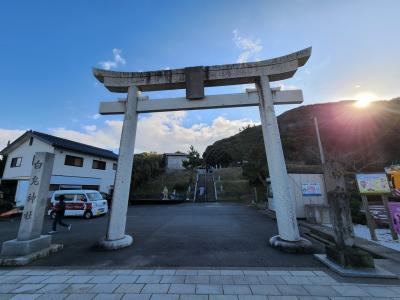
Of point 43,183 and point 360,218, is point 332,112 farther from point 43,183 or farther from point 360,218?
point 43,183

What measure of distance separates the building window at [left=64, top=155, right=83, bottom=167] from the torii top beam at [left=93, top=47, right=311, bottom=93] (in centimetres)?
1589

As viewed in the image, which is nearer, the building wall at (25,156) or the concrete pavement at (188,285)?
the concrete pavement at (188,285)

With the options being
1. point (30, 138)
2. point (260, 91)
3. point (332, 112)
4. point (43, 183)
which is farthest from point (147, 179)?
point (332, 112)

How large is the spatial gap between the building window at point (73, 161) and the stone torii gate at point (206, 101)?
15.9 m

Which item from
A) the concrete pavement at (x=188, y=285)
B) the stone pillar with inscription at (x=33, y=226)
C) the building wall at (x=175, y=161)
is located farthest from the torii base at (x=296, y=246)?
the building wall at (x=175, y=161)

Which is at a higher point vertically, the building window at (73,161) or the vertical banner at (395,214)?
the building window at (73,161)

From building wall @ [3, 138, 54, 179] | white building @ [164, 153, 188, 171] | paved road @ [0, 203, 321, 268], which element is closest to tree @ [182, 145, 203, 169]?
white building @ [164, 153, 188, 171]

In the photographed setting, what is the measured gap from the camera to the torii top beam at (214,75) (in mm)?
6041

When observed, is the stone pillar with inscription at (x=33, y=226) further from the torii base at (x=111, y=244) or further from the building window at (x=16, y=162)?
the building window at (x=16, y=162)

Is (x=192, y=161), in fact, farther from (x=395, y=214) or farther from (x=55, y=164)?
(x=395, y=214)

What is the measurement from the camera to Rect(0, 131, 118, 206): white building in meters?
17.6

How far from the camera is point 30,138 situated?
1909 centimetres

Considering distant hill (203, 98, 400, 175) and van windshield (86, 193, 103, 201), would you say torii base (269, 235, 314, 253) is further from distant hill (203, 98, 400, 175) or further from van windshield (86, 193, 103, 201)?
van windshield (86, 193, 103, 201)

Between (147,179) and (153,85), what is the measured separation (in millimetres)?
22185
